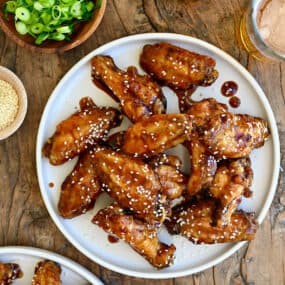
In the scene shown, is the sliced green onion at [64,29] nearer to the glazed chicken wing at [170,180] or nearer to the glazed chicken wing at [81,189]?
the glazed chicken wing at [81,189]

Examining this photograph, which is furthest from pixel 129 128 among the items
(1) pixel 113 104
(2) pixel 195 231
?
(2) pixel 195 231

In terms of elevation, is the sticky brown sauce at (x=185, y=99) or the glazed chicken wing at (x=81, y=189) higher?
the sticky brown sauce at (x=185, y=99)

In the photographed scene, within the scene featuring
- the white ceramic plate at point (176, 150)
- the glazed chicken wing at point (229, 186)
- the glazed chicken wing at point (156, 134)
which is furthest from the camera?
the white ceramic plate at point (176, 150)

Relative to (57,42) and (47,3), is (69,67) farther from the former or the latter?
(47,3)

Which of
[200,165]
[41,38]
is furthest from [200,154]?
[41,38]

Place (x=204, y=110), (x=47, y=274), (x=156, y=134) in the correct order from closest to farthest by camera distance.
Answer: (x=156, y=134) < (x=204, y=110) < (x=47, y=274)

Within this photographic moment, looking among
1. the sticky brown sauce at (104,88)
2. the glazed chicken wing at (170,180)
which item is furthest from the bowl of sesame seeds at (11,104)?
the glazed chicken wing at (170,180)
